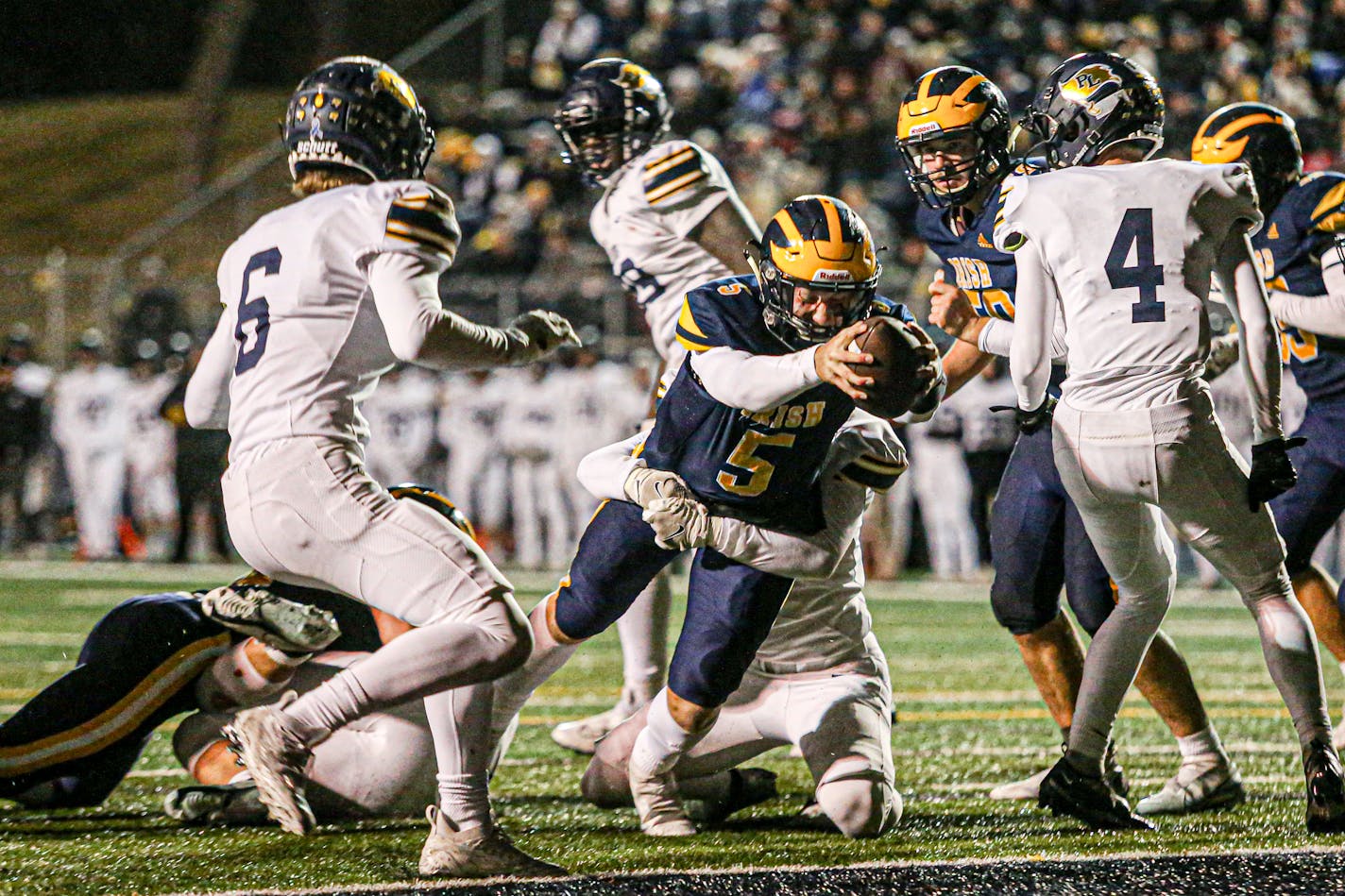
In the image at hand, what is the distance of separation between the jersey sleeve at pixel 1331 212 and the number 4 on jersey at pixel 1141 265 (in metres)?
1.44

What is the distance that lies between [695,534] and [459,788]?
30.2 inches

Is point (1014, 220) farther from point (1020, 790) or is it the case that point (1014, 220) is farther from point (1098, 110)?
point (1020, 790)

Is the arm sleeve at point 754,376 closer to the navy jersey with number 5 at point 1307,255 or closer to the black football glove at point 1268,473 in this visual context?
the black football glove at point 1268,473

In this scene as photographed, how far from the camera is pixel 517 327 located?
3561 mm

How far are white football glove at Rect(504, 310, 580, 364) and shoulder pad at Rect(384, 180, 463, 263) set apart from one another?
24 centimetres

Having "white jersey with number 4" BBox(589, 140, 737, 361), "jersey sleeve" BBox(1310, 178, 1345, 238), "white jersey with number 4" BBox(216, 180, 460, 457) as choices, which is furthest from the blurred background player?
"jersey sleeve" BBox(1310, 178, 1345, 238)

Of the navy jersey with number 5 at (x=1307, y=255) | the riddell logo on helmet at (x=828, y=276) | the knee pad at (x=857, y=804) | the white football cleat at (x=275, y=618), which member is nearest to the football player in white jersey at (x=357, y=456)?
the white football cleat at (x=275, y=618)

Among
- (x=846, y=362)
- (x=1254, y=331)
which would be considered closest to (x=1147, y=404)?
(x=1254, y=331)

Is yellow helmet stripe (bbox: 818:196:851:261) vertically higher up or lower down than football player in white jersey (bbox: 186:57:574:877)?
higher up

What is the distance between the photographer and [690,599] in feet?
12.4

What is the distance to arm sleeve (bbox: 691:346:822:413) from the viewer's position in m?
3.29

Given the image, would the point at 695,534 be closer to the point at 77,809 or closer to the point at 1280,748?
the point at 77,809

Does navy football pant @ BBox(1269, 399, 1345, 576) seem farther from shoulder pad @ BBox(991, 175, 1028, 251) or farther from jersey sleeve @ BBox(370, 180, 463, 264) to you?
jersey sleeve @ BBox(370, 180, 463, 264)

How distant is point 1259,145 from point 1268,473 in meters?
1.55
